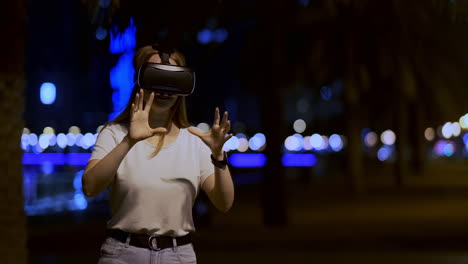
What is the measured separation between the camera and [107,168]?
322 centimetres

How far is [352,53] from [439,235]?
1151cm

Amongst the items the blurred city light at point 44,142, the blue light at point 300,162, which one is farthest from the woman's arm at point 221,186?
the blurred city light at point 44,142

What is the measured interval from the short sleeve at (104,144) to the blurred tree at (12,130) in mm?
3603

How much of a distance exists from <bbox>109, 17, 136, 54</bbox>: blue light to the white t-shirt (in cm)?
560

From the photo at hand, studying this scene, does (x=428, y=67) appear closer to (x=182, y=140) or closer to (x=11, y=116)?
(x=11, y=116)

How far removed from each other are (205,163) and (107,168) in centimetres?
53

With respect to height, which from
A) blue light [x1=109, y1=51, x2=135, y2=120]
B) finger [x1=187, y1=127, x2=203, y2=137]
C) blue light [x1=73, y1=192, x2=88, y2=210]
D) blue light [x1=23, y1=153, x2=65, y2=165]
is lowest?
blue light [x1=73, y1=192, x2=88, y2=210]

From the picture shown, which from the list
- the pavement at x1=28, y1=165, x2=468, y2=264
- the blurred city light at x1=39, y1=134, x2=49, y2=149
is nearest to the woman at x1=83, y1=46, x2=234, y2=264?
the pavement at x1=28, y1=165, x2=468, y2=264

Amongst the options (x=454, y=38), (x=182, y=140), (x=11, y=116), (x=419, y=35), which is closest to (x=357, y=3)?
(x=11, y=116)

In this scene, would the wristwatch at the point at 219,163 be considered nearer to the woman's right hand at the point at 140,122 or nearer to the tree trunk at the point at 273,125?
the woman's right hand at the point at 140,122

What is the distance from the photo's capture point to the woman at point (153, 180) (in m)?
3.36

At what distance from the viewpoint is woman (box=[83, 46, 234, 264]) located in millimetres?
3361

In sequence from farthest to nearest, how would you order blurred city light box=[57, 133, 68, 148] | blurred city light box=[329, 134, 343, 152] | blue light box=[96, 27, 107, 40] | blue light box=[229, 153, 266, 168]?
blurred city light box=[57, 133, 68, 148], blurred city light box=[329, 134, 343, 152], blue light box=[229, 153, 266, 168], blue light box=[96, 27, 107, 40]

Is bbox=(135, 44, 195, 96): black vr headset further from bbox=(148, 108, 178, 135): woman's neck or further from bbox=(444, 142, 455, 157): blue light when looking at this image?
bbox=(444, 142, 455, 157): blue light
